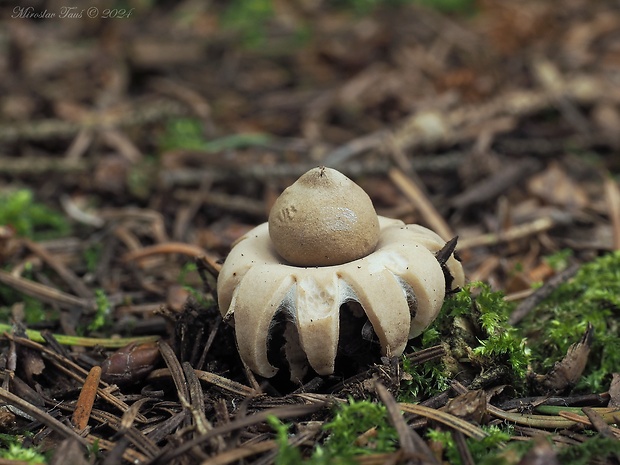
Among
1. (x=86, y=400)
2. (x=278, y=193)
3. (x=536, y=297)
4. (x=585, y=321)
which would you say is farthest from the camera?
(x=278, y=193)

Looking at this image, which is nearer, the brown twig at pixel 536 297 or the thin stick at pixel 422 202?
the brown twig at pixel 536 297

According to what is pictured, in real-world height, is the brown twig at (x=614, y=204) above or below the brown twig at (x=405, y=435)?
below

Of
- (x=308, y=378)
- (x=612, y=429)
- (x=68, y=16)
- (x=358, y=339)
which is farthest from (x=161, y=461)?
(x=68, y=16)

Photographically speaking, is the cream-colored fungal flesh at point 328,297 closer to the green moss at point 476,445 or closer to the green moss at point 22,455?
the green moss at point 476,445

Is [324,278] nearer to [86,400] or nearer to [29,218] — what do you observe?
[86,400]
